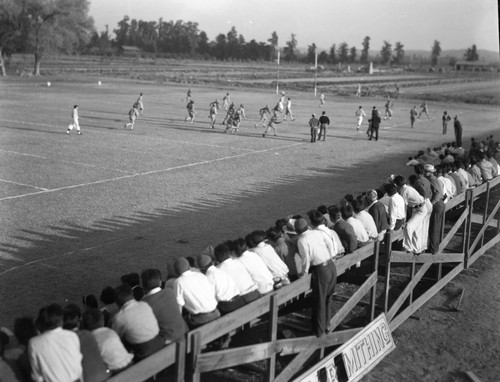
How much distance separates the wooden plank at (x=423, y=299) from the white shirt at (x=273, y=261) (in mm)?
2488

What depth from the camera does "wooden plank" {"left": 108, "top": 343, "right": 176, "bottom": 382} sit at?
5.41m

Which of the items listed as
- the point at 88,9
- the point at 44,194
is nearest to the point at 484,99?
the point at 88,9

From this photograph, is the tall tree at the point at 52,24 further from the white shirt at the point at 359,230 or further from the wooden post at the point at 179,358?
the wooden post at the point at 179,358

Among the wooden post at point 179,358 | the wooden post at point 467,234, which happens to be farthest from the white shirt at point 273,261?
the wooden post at point 467,234

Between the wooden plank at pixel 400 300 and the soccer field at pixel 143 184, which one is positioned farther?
the soccer field at pixel 143 184

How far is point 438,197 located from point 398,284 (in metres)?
1.88

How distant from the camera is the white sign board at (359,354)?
759 centimetres

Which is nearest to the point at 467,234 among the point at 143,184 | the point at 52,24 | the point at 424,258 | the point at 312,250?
the point at 424,258

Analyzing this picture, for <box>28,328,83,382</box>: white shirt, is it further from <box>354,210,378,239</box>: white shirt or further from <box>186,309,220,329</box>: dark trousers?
<box>354,210,378,239</box>: white shirt

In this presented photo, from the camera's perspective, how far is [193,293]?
22.4 feet

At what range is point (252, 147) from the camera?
28.5m

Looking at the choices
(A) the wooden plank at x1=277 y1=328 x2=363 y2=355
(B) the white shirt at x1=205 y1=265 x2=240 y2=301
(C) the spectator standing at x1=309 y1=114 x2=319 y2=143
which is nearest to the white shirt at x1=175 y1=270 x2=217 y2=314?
(B) the white shirt at x1=205 y1=265 x2=240 y2=301

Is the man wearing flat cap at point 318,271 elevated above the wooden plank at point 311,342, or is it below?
above

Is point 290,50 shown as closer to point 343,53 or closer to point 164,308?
point 343,53
